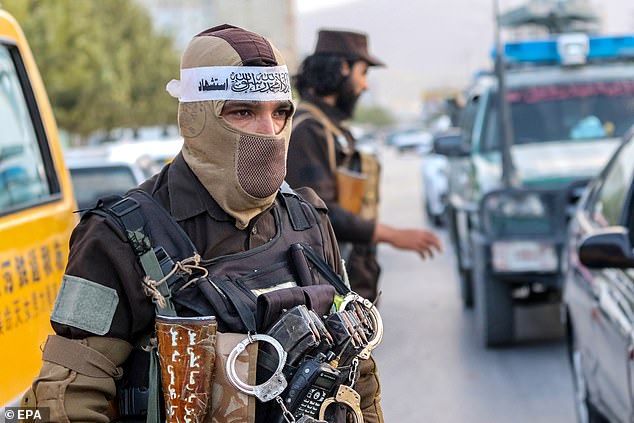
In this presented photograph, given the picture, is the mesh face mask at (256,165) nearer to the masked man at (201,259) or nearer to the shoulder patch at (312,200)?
the masked man at (201,259)

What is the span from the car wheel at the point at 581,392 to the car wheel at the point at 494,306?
2064mm

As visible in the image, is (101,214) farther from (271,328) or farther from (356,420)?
(356,420)

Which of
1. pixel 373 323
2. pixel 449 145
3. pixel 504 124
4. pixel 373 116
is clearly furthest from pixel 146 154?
pixel 373 116

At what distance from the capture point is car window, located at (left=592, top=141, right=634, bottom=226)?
16.9 ft

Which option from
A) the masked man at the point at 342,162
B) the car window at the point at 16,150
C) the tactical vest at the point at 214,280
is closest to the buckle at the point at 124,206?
the tactical vest at the point at 214,280

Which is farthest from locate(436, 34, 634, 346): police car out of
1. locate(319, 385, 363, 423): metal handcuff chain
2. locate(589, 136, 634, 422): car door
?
locate(319, 385, 363, 423): metal handcuff chain

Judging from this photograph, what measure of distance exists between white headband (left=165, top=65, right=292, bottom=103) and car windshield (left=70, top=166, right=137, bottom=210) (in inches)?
268

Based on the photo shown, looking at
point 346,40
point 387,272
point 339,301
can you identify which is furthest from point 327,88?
point 387,272

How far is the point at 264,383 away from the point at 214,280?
0.24 meters

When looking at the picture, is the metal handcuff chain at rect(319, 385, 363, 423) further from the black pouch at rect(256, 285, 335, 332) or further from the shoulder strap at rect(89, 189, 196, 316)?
the shoulder strap at rect(89, 189, 196, 316)

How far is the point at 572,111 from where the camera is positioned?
9203mm

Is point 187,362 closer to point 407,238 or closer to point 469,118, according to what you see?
point 407,238

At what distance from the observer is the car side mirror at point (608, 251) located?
4258mm

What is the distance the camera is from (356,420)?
2.54 metres
